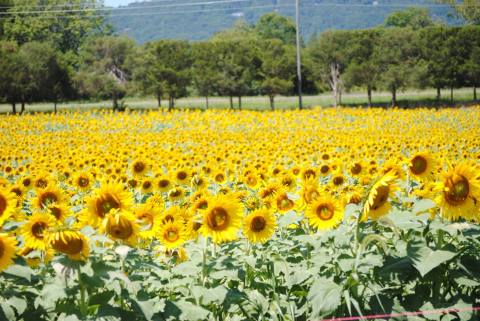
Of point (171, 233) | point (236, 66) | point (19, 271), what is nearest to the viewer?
point (19, 271)

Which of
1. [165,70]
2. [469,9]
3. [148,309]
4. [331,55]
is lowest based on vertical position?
[148,309]

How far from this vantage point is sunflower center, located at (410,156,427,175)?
4.06m

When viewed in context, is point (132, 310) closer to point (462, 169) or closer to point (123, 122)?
point (462, 169)

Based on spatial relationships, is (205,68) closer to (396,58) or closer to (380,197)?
(396,58)

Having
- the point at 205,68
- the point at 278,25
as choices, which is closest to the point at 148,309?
the point at 205,68

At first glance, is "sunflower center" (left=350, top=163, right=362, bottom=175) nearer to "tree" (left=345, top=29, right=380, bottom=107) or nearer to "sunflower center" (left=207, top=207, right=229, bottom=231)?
"sunflower center" (left=207, top=207, right=229, bottom=231)

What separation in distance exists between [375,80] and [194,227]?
33516 mm

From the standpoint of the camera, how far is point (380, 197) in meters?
3.07

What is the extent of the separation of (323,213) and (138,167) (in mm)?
3003

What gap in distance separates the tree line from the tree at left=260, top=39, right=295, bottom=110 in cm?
6

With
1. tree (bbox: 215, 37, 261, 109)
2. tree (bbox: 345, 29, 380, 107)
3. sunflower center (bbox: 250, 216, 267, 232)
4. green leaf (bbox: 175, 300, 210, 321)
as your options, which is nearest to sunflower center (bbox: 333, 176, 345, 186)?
sunflower center (bbox: 250, 216, 267, 232)

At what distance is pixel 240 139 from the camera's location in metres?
14.5

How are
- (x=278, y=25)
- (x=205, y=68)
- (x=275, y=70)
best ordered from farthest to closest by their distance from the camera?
(x=278, y=25), (x=205, y=68), (x=275, y=70)

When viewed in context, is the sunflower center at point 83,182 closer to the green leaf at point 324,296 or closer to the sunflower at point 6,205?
the sunflower at point 6,205
